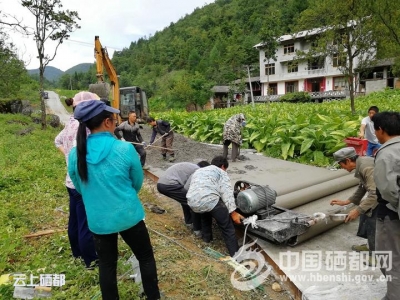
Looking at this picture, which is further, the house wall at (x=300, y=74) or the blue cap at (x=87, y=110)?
the house wall at (x=300, y=74)

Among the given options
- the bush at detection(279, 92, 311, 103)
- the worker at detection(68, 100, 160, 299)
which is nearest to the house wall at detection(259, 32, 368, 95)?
the bush at detection(279, 92, 311, 103)

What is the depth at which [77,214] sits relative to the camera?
2.71 meters

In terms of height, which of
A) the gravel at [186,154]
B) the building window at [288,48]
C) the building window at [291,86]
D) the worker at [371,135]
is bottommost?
the gravel at [186,154]

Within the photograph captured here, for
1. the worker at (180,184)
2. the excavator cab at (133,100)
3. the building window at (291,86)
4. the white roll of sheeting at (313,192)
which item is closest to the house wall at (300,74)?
the building window at (291,86)

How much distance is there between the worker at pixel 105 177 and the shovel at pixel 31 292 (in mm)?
799

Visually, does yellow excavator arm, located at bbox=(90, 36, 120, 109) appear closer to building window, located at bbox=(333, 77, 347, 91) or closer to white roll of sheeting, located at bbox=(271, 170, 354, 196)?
white roll of sheeting, located at bbox=(271, 170, 354, 196)

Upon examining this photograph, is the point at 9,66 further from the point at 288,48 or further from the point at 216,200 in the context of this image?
the point at 288,48

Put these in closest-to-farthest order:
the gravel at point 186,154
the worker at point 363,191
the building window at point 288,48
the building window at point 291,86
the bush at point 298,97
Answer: the worker at point 363,191 < the gravel at point 186,154 < the bush at point 298,97 < the building window at point 288,48 < the building window at point 291,86

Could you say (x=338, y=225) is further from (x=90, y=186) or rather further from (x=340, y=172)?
(x=90, y=186)

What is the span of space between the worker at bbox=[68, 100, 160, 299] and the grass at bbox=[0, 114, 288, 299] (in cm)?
70

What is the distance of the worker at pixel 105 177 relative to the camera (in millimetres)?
1920

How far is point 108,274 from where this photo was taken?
211cm

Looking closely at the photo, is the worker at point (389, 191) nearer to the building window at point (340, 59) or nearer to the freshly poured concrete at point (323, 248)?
the freshly poured concrete at point (323, 248)

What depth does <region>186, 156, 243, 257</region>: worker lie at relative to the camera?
3254mm
